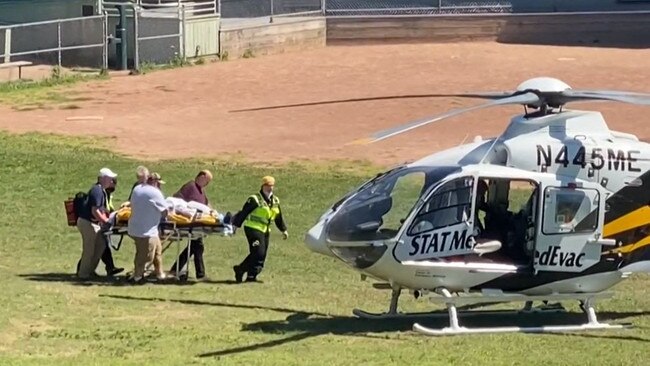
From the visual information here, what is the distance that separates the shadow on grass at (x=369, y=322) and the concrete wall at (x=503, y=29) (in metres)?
29.4

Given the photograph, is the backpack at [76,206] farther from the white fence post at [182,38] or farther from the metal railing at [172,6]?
the white fence post at [182,38]

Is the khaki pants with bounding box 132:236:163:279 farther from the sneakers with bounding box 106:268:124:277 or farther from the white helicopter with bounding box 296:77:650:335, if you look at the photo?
the white helicopter with bounding box 296:77:650:335

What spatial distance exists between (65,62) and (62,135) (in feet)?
33.2

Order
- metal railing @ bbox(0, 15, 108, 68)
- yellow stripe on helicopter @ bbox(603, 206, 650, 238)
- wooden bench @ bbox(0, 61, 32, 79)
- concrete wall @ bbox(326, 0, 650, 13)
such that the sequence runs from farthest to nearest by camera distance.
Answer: concrete wall @ bbox(326, 0, 650, 13) → metal railing @ bbox(0, 15, 108, 68) → wooden bench @ bbox(0, 61, 32, 79) → yellow stripe on helicopter @ bbox(603, 206, 650, 238)

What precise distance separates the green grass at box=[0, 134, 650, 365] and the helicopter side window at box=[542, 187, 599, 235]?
1145mm

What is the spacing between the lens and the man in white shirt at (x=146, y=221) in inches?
688

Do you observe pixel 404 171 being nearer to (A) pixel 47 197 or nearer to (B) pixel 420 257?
(B) pixel 420 257

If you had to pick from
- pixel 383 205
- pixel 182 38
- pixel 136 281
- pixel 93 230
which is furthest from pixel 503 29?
pixel 383 205

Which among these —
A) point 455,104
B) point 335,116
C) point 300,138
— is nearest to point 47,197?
point 300,138

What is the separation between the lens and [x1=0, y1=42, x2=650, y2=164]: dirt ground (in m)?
30.0

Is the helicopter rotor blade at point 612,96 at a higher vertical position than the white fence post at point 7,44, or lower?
higher

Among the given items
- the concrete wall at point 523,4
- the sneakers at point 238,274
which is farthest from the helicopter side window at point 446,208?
the concrete wall at point 523,4

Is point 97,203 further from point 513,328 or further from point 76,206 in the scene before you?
point 513,328

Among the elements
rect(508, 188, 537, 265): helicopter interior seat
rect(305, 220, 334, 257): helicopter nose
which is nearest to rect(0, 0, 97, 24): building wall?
rect(305, 220, 334, 257): helicopter nose
